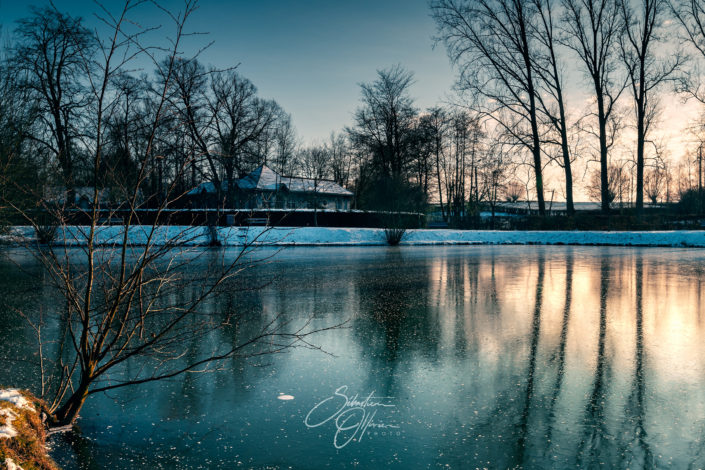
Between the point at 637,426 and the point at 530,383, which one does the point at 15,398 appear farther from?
the point at 637,426

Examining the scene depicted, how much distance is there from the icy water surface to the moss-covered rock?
23 centimetres

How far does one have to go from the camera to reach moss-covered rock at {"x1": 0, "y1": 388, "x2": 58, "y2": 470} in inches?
103

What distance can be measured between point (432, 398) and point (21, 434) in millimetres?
2837

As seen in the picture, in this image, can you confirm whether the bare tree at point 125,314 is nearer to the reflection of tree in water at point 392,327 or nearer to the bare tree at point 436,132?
the reflection of tree in water at point 392,327

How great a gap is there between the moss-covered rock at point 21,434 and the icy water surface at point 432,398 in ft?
0.75

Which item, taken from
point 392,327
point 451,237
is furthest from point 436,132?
point 392,327

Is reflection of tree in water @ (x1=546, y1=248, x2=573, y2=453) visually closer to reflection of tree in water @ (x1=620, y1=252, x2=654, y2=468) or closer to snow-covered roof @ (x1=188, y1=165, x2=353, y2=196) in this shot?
reflection of tree in water @ (x1=620, y1=252, x2=654, y2=468)

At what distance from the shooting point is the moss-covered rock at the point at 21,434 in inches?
103

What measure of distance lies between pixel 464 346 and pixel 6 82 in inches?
570

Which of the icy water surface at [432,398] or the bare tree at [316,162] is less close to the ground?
the bare tree at [316,162]

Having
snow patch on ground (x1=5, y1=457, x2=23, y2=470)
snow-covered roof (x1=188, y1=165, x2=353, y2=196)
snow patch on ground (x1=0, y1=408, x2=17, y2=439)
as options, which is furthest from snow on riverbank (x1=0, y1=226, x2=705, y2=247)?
snow patch on ground (x1=5, y1=457, x2=23, y2=470)

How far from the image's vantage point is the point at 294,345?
19.5 feet

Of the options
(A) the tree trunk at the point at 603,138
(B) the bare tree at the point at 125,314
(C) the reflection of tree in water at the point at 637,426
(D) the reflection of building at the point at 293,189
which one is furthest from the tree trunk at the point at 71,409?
(D) the reflection of building at the point at 293,189

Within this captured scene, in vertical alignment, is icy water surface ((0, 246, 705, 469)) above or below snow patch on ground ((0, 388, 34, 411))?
below
